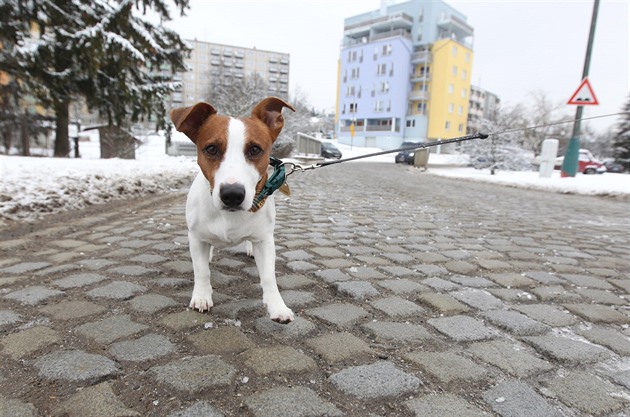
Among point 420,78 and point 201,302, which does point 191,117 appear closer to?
point 201,302

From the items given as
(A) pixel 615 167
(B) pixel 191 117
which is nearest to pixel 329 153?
(A) pixel 615 167

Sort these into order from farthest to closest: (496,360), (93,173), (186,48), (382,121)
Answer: (382,121) → (186,48) → (93,173) → (496,360)

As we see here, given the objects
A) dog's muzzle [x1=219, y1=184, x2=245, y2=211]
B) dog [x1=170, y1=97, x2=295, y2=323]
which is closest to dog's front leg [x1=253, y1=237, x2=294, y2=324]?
dog [x1=170, y1=97, x2=295, y2=323]

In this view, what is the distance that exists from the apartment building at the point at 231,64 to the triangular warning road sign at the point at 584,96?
301ft

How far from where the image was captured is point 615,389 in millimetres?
1899

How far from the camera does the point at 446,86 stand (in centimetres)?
6016

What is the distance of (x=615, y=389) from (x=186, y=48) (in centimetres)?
1509

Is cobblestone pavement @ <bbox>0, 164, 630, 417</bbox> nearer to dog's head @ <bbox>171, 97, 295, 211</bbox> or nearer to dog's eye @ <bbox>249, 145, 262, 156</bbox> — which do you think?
dog's head @ <bbox>171, 97, 295, 211</bbox>

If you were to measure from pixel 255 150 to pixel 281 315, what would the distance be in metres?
1.04

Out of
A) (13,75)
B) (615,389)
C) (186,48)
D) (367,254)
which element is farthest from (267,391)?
(186,48)

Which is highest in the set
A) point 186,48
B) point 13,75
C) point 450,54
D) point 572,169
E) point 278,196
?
point 450,54

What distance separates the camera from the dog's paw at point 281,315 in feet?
7.96

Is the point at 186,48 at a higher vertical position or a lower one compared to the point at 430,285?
higher

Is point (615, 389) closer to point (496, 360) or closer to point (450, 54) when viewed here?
point (496, 360)
